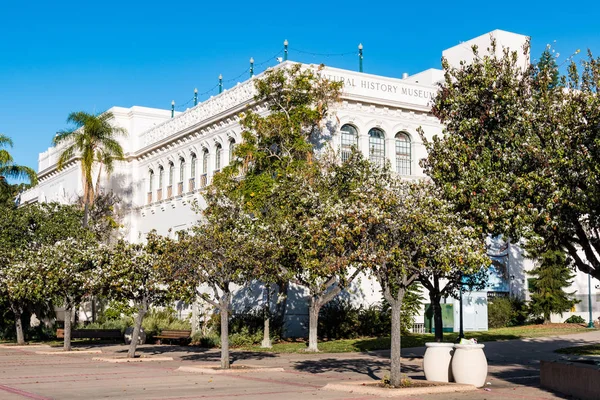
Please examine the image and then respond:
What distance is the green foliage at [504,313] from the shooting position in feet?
129

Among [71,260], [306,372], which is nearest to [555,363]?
[306,372]

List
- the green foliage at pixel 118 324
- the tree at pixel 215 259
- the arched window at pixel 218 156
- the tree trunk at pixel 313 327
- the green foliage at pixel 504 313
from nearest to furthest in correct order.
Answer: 1. the tree at pixel 215 259
2. the tree trunk at pixel 313 327
3. the green foliage at pixel 504 313
4. the green foliage at pixel 118 324
5. the arched window at pixel 218 156

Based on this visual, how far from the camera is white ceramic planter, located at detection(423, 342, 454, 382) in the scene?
676 inches

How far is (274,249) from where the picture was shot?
22.3 metres

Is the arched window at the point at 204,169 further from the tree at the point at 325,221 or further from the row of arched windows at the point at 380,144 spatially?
the tree at the point at 325,221

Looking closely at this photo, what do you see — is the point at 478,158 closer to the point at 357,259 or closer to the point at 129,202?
the point at 357,259

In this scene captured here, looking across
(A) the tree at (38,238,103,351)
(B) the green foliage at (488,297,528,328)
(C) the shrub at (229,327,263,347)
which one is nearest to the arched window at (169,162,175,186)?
(A) the tree at (38,238,103,351)

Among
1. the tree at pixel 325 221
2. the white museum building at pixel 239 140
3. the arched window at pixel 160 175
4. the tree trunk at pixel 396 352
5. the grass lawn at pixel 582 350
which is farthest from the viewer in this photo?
the arched window at pixel 160 175

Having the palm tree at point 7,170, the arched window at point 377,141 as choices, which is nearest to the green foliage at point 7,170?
the palm tree at point 7,170

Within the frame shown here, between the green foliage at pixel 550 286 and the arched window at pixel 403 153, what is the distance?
822 cm

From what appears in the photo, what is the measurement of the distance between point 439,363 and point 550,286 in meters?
23.6

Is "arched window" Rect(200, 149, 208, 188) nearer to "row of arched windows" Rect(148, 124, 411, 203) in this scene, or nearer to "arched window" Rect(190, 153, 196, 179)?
"row of arched windows" Rect(148, 124, 411, 203)

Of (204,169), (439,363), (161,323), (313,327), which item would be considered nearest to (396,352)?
(439,363)

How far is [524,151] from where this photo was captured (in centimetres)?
1652
